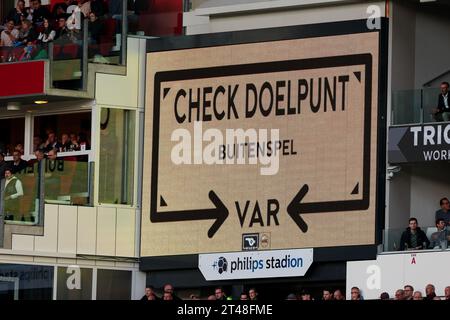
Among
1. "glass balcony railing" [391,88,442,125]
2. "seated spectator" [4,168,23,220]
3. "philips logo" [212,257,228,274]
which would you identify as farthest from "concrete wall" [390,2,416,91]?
"seated spectator" [4,168,23,220]

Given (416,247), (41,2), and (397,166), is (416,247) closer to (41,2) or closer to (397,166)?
(397,166)

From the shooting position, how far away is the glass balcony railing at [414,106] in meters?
28.6

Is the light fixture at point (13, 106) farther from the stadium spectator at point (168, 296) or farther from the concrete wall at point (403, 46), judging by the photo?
the concrete wall at point (403, 46)

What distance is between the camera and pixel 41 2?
33.7 metres

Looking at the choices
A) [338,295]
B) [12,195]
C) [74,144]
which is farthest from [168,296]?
[74,144]

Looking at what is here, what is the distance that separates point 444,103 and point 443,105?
3cm

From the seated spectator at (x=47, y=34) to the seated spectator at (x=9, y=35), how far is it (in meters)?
0.59

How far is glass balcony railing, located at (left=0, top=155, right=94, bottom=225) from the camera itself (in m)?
29.9

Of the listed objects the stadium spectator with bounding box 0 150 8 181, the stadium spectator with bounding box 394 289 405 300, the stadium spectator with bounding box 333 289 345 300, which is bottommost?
the stadium spectator with bounding box 333 289 345 300

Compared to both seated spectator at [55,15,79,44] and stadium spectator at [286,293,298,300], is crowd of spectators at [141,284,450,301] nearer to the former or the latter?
stadium spectator at [286,293,298,300]

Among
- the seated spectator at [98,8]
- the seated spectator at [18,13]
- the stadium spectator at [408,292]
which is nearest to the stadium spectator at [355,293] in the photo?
the stadium spectator at [408,292]

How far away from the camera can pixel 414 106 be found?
28875mm

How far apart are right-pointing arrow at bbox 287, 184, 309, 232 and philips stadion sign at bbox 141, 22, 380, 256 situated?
16 mm
